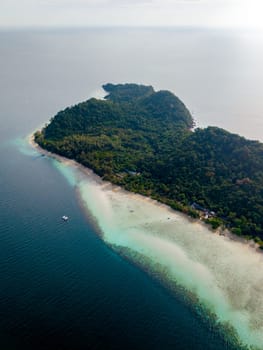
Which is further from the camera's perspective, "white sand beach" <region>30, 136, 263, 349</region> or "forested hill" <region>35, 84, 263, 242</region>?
"forested hill" <region>35, 84, 263, 242</region>

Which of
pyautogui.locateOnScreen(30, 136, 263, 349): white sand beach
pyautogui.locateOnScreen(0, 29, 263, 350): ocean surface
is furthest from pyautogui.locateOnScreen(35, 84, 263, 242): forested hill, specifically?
pyautogui.locateOnScreen(0, 29, 263, 350): ocean surface

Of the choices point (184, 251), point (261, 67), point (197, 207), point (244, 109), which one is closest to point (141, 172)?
point (197, 207)

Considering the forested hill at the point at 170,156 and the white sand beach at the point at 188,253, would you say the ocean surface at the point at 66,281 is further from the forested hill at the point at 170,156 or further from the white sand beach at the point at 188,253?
the forested hill at the point at 170,156

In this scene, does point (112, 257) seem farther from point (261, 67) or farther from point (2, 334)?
point (261, 67)

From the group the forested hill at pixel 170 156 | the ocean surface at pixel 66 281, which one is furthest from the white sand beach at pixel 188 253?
the forested hill at pixel 170 156

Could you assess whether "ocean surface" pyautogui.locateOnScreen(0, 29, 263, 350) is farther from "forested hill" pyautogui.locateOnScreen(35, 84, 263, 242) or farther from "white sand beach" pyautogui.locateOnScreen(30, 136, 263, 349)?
"forested hill" pyautogui.locateOnScreen(35, 84, 263, 242)
